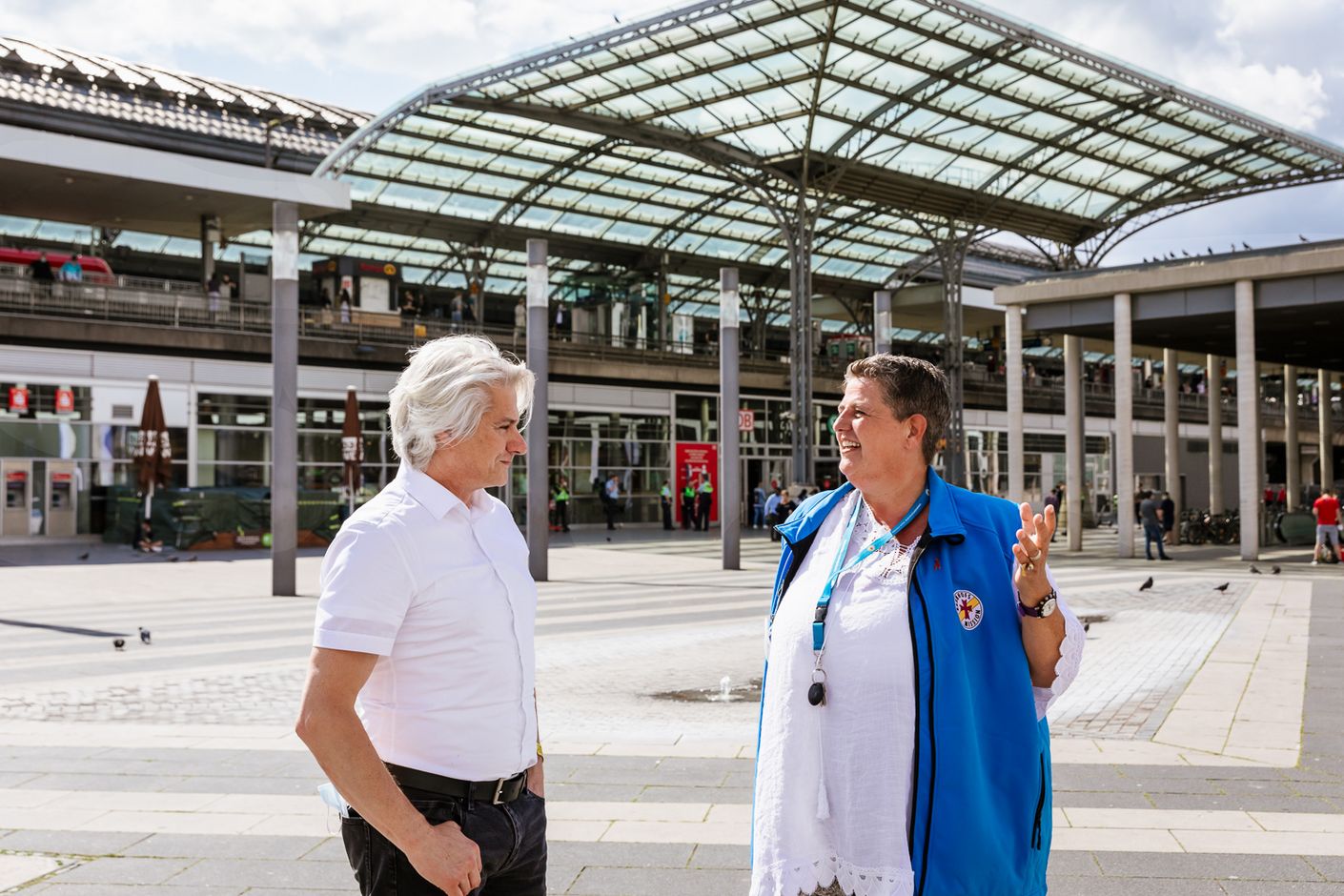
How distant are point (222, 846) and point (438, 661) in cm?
361

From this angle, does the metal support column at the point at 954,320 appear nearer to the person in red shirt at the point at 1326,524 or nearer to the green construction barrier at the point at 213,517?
the person in red shirt at the point at 1326,524

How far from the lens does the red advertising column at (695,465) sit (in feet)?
140

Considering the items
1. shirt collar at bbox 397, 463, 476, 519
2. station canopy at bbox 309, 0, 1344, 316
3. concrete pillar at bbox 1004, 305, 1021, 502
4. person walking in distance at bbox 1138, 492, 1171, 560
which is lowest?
person walking in distance at bbox 1138, 492, 1171, 560

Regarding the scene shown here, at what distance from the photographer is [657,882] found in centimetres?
508

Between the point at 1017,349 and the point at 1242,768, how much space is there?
84.9ft

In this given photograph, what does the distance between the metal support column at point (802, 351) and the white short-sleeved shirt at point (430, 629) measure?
32261 millimetres

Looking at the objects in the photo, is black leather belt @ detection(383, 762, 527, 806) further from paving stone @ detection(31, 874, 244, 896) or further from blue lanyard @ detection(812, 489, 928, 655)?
paving stone @ detection(31, 874, 244, 896)

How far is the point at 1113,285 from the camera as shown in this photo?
3022 centimetres

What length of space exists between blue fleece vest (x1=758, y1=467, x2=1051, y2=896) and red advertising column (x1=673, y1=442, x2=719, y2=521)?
39.0 meters

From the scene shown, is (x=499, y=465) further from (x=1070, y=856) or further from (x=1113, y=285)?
(x=1113, y=285)

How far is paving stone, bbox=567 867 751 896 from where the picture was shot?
4.97 m

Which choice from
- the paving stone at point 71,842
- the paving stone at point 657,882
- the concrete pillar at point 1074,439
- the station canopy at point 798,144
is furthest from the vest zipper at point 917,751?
the concrete pillar at point 1074,439

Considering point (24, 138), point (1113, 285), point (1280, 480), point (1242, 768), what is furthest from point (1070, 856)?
point (1280, 480)

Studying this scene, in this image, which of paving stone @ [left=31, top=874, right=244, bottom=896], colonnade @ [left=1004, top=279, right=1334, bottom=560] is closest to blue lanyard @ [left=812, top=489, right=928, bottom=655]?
paving stone @ [left=31, top=874, right=244, bottom=896]
